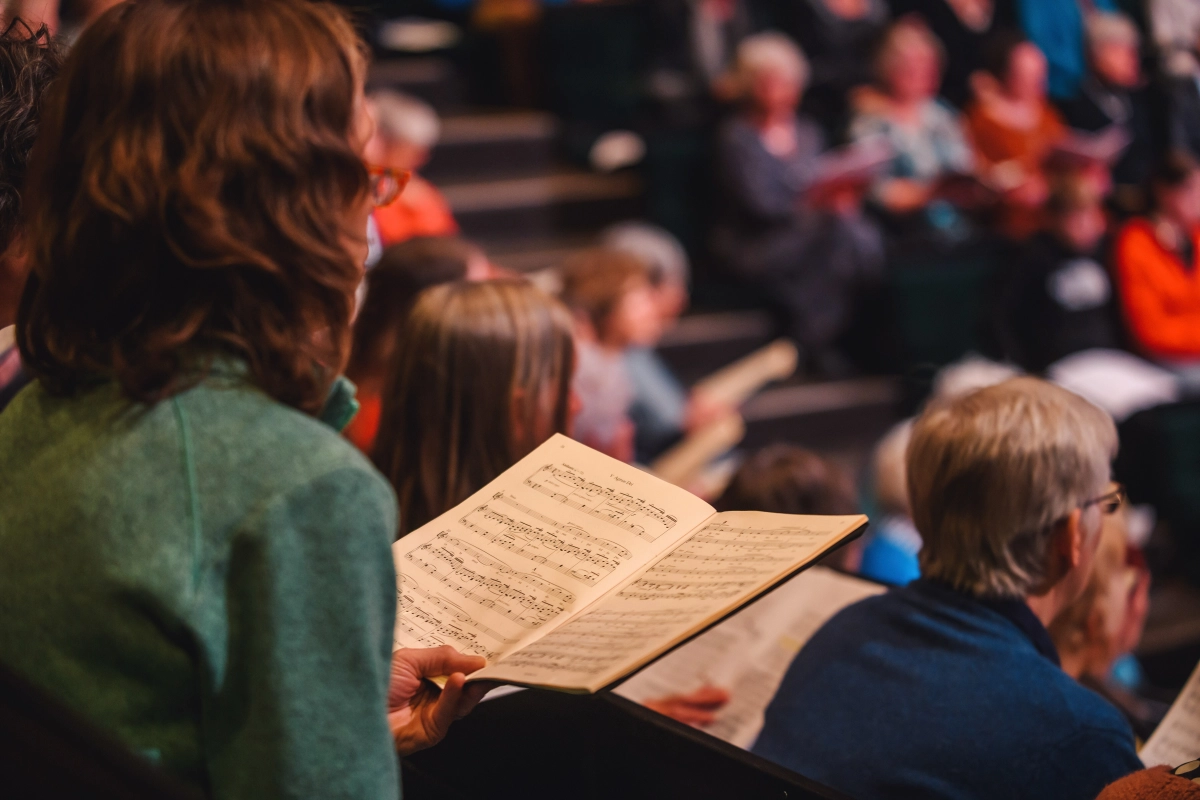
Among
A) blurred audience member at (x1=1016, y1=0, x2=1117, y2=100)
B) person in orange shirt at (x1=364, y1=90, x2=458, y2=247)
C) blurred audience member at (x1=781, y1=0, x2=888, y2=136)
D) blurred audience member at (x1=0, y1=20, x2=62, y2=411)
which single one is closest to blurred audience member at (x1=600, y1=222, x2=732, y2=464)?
person in orange shirt at (x1=364, y1=90, x2=458, y2=247)

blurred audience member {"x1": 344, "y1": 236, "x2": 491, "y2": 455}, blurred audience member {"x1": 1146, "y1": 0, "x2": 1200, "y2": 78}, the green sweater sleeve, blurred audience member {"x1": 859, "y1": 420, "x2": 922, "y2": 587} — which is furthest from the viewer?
blurred audience member {"x1": 1146, "y1": 0, "x2": 1200, "y2": 78}

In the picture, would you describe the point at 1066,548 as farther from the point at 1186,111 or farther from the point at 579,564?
the point at 1186,111

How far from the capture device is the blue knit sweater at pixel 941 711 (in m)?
1.16

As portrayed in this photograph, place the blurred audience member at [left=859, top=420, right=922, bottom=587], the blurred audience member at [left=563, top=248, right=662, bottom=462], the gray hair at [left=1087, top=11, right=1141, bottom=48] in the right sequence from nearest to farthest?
1. the blurred audience member at [left=859, top=420, right=922, bottom=587]
2. the blurred audience member at [left=563, top=248, right=662, bottom=462]
3. the gray hair at [left=1087, top=11, right=1141, bottom=48]

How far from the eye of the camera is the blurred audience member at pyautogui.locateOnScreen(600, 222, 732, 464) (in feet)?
10.9

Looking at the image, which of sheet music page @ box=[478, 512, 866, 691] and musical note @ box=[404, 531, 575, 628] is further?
musical note @ box=[404, 531, 575, 628]

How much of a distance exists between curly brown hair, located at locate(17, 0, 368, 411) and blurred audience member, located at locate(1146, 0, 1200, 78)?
15.5 feet

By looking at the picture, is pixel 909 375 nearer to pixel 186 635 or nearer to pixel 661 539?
pixel 661 539

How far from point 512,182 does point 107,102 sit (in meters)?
3.96

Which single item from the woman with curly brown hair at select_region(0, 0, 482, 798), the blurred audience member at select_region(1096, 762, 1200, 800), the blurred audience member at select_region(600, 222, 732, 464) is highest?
the woman with curly brown hair at select_region(0, 0, 482, 798)

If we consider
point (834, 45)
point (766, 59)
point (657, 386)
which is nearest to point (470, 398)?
point (657, 386)

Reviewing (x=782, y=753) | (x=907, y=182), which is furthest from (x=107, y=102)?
(x=907, y=182)

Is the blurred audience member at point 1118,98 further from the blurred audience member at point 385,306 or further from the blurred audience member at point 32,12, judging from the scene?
the blurred audience member at point 32,12

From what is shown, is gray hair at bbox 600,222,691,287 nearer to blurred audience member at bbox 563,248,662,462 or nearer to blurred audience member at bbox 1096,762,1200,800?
blurred audience member at bbox 563,248,662,462
